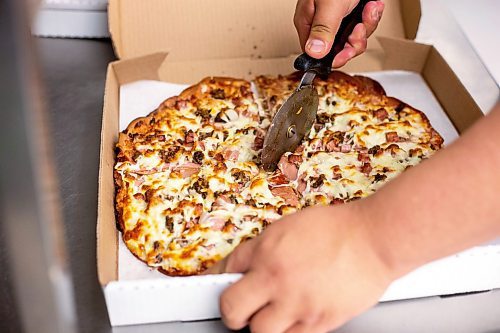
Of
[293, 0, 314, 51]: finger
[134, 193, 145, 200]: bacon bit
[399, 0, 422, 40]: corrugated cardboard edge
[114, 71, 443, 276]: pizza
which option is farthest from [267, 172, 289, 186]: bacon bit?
[399, 0, 422, 40]: corrugated cardboard edge

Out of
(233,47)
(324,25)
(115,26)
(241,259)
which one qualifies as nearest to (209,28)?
(233,47)

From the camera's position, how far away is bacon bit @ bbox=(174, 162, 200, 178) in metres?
1.12

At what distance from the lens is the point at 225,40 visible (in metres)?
1.43

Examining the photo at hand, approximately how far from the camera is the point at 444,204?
2.29ft

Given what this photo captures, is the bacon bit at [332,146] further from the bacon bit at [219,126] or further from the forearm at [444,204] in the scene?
the forearm at [444,204]

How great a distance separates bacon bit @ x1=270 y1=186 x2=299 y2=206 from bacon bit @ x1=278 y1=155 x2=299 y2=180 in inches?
1.5

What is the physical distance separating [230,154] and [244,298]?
0.44 meters

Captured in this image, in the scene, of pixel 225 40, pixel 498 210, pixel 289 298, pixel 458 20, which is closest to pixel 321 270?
pixel 289 298

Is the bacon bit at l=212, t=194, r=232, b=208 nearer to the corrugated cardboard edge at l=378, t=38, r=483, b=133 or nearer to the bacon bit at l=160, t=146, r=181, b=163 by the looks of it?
the bacon bit at l=160, t=146, r=181, b=163

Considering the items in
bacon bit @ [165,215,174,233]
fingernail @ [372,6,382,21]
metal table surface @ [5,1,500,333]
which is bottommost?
metal table surface @ [5,1,500,333]

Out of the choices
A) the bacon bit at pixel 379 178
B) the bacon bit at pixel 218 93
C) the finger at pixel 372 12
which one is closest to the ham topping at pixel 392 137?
the bacon bit at pixel 379 178

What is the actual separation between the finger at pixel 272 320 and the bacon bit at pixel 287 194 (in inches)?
13.1

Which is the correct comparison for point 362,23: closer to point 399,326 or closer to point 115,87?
point 115,87

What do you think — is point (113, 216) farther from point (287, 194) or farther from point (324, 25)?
point (324, 25)
